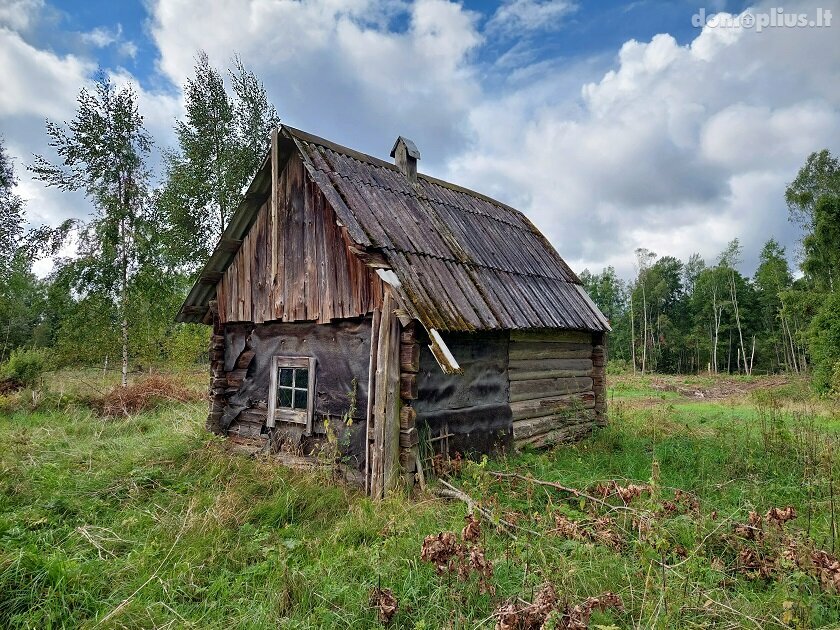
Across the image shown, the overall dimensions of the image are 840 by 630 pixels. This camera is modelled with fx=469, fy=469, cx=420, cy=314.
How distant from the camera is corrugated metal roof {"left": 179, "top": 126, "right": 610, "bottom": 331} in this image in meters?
6.51

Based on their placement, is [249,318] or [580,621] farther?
[249,318]

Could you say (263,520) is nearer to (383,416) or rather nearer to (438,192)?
(383,416)

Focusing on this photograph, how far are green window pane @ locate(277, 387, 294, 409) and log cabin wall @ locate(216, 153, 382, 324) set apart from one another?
1132mm

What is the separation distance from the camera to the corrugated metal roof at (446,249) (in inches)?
256

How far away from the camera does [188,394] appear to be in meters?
14.1

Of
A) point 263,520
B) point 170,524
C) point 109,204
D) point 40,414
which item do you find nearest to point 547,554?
point 263,520

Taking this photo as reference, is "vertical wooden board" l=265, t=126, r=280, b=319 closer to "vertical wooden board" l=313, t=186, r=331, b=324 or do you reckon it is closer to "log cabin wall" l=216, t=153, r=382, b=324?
"log cabin wall" l=216, t=153, r=382, b=324

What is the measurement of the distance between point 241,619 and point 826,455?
6.65 meters

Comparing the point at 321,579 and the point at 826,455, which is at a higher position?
the point at 826,455

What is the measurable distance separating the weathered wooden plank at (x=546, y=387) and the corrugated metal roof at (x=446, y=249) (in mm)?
1125

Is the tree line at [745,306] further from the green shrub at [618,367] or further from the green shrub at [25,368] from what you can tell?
the green shrub at [25,368]

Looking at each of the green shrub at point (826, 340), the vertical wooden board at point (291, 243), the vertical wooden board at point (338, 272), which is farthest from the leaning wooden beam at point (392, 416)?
the green shrub at point (826, 340)

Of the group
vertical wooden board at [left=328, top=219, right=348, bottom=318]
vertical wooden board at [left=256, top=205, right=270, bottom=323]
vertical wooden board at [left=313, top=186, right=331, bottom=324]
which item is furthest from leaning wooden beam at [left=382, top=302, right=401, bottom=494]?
vertical wooden board at [left=256, top=205, right=270, bottom=323]

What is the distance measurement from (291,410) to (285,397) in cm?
34
